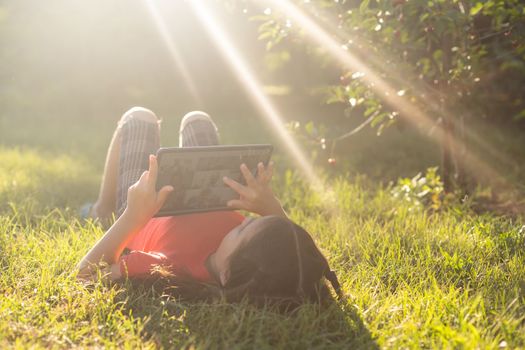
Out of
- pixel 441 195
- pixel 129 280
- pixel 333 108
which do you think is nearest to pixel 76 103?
pixel 333 108

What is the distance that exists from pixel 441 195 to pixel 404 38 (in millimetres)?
1330

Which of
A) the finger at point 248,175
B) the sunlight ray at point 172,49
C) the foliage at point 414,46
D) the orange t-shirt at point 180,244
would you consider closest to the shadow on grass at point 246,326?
the orange t-shirt at point 180,244

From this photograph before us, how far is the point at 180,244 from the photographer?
2.63m

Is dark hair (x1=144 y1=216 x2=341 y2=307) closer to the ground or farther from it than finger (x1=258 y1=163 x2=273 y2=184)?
closer to the ground

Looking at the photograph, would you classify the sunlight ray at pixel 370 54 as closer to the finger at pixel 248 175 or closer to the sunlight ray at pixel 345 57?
the sunlight ray at pixel 345 57

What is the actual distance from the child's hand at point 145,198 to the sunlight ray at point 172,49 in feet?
31.0

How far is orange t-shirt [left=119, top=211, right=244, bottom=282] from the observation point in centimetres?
242

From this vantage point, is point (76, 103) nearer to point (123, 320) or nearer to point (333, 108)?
point (333, 108)

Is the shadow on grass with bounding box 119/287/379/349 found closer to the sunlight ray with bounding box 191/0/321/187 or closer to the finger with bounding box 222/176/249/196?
the finger with bounding box 222/176/249/196

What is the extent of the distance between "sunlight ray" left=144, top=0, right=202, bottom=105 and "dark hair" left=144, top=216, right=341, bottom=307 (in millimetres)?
9858

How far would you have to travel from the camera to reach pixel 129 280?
8.08ft

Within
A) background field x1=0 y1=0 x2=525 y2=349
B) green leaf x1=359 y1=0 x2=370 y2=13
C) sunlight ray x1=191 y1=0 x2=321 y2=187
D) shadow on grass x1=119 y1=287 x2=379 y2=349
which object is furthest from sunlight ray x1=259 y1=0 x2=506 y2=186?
sunlight ray x1=191 y1=0 x2=321 y2=187

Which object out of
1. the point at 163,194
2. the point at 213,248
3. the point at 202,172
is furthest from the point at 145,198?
the point at 213,248

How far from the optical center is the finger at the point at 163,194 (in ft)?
7.89
